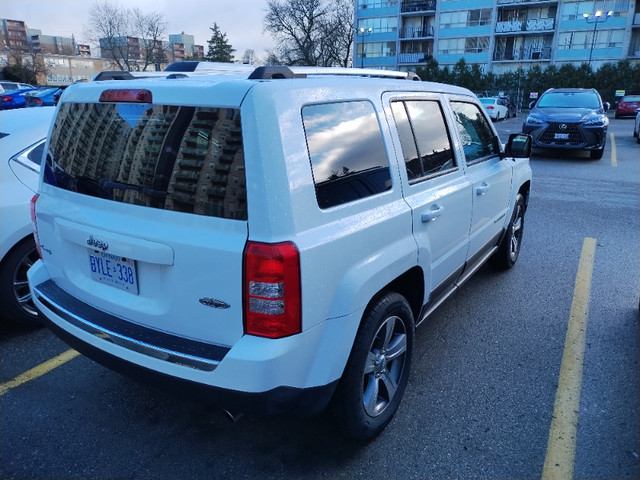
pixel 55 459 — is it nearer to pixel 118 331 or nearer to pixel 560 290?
pixel 118 331

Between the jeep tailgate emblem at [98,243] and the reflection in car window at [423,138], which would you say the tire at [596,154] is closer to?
the reflection in car window at [423,138]

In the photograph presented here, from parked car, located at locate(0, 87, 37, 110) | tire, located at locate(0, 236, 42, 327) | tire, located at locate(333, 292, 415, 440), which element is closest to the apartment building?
parked car, located at locate(0, 87, 37, 110)

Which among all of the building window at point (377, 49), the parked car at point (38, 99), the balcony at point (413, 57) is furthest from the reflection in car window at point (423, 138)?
the building window at point (377, 49)

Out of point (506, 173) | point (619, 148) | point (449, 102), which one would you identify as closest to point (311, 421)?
point (449, 102)

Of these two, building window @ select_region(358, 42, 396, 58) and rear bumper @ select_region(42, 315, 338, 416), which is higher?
building window @ select_region(358, 42, 396, 58)

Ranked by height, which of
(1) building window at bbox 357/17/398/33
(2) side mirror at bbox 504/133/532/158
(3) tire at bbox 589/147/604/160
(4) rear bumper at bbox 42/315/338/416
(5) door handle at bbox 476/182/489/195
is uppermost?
(1) building window at bbox 357/17/398/33

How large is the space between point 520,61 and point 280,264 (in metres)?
65.1

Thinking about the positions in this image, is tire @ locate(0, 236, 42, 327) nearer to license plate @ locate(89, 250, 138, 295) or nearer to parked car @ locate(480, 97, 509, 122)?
license plate @ locate(89, 250, 138, 295)

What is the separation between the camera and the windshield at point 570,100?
13478 millimetres

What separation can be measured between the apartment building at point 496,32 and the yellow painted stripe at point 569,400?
57184mm

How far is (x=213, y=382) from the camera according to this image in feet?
6.57

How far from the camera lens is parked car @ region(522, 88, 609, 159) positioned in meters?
12.5

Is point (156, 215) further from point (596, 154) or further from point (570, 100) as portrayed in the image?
point (570, 100)

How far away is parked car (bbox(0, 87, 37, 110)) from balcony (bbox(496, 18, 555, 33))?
5195cm
